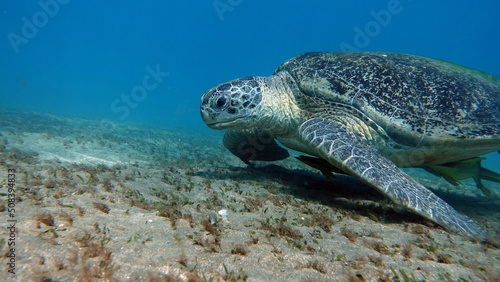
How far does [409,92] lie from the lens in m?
3.79

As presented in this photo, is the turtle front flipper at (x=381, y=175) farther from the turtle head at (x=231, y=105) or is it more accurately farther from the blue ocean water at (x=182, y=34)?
the blue ocean water at (x=182, y=34)

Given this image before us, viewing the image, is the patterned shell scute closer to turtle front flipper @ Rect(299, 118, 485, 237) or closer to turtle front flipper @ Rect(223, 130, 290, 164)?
turtle front flipper @ Rect(299, 118, 485, 237)

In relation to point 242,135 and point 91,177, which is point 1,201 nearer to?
point 91,177

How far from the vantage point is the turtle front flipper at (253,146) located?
505 centimetres

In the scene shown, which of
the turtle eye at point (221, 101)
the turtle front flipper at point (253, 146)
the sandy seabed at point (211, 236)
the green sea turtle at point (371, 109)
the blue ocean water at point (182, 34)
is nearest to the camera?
the sandy seabed at point (211, 236)

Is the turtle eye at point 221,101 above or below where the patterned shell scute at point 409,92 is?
below

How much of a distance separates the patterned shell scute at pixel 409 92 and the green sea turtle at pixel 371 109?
0.05 ft

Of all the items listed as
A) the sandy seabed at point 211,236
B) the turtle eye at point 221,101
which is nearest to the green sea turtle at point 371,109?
the turtle eye at point 221,101

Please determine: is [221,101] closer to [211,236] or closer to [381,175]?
[211,236]

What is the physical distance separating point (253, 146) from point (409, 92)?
10.4ft

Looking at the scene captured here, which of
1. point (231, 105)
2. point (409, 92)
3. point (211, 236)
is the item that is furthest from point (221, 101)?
point (409, 92)

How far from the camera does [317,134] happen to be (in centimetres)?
335

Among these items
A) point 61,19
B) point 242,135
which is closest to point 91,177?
point 242,135

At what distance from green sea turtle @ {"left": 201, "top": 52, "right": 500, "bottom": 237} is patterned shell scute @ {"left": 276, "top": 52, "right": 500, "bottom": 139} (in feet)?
0.05
